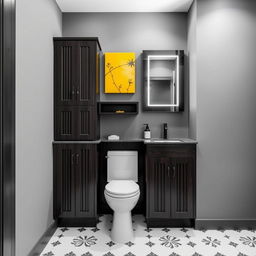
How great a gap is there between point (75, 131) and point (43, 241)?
113 centimetres

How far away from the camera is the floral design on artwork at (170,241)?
1966mm

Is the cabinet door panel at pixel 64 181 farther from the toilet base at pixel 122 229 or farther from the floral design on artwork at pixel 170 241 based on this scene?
the floral design on artwork at pixel 170 241

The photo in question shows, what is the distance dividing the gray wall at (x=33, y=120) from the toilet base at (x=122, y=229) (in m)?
0.71

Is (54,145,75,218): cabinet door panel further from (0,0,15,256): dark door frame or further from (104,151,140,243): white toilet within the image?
(0,0,15,256): dark door frame

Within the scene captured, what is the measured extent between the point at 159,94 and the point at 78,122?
1.13m

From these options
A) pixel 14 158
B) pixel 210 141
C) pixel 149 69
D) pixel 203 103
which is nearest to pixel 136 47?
pixel 149 69

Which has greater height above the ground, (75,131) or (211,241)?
(75,131)

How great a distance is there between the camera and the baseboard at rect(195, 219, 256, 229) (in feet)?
7.42

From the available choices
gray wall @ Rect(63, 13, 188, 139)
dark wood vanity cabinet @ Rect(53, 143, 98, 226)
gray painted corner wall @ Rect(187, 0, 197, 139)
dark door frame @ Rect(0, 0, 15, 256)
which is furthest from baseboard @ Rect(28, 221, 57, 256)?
gray painted corner wall @ Rect(187, 0, 197, 139)

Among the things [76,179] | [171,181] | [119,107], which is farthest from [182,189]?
[119,107]

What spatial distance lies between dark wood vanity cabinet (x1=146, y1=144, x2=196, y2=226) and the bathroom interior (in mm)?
11

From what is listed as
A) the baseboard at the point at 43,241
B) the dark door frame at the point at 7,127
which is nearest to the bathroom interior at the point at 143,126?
the baseboard at the point at 43,241

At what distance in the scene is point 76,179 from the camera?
226 cm

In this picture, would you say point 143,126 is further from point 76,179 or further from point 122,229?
point 122,229
